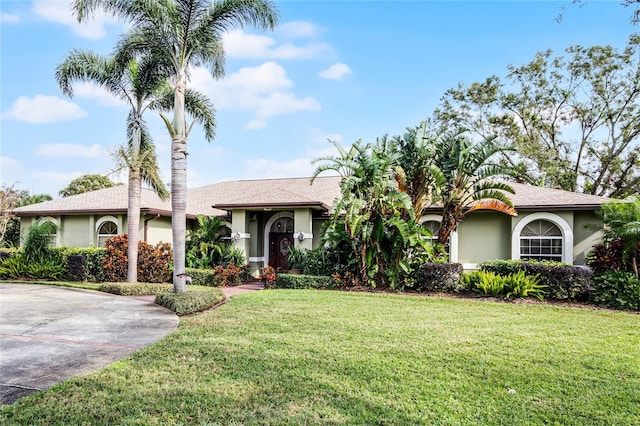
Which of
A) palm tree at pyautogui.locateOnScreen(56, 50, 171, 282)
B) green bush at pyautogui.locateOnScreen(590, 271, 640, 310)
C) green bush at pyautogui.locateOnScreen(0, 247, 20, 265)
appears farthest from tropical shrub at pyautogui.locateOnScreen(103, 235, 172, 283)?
green bush at pyautogui.locateOnScreen(590, 271, 640, 310)

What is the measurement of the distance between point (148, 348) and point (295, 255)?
9.67 meters

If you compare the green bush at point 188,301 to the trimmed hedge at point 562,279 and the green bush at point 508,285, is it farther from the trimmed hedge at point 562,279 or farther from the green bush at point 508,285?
the trimmed hedge at point 562,279

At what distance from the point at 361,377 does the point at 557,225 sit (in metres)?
13.0

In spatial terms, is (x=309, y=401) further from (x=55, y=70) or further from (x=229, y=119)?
(x=55, y=70)

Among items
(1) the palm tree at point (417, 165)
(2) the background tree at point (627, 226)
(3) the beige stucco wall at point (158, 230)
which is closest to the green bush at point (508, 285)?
(2) the background tree at point (627, 226)

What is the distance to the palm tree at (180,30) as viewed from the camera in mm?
11008

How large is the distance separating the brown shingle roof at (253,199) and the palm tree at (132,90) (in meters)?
2.41

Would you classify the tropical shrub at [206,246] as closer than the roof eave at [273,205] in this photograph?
No

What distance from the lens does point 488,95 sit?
27.3 m

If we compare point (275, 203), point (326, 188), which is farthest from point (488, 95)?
point (275, 203)

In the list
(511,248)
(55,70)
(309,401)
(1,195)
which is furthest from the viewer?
(1,195)

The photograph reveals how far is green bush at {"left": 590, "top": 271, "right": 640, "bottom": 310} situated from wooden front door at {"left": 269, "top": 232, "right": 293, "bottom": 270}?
37.2ft

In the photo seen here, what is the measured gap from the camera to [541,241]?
15312 millimetres

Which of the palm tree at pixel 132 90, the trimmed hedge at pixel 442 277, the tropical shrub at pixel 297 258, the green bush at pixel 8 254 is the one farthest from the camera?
the green bush at pixel 8 254
